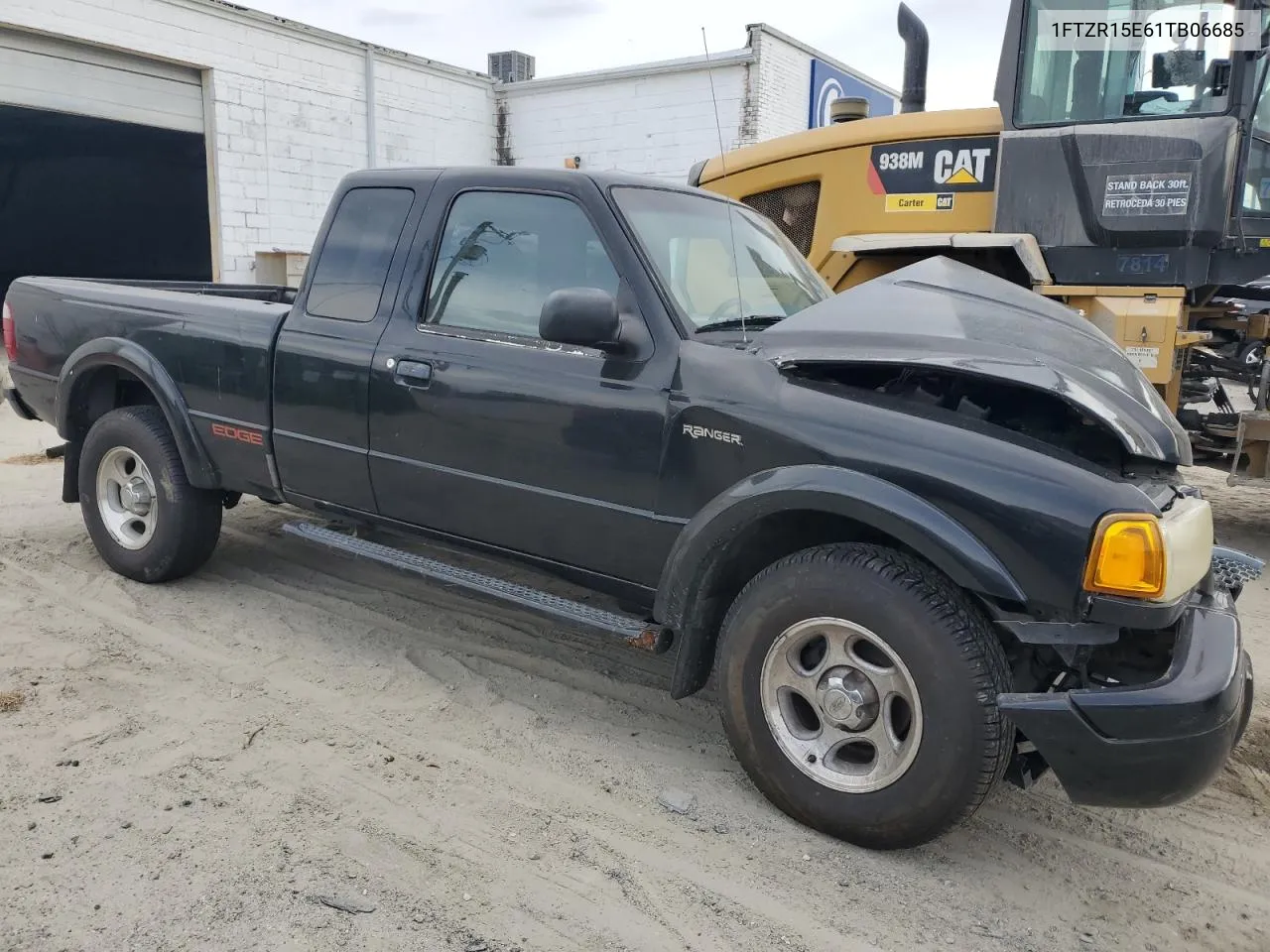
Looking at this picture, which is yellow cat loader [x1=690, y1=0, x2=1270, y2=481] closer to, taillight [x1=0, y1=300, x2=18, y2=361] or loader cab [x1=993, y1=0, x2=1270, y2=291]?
loader cab [x1=993, y1=0, x2=1270, y2=291]

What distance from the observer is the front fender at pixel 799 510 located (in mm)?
2641


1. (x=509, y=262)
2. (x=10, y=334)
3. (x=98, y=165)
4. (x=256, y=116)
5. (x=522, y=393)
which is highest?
(x=256, y=116)

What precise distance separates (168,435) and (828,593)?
3493 mm

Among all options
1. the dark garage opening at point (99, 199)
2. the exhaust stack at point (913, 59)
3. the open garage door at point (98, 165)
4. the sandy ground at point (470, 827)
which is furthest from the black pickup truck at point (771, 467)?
the open garage door at point (98, 165)

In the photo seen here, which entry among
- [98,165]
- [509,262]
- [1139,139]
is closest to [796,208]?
[1139,139]

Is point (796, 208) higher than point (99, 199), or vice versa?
point (99, 199)

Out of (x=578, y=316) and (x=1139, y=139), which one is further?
(x=1139, y=139)

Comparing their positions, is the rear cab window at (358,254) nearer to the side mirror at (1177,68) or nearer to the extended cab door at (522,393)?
the extended cab door at (522,393)

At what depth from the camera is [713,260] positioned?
12.4ft

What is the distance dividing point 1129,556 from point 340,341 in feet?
10.1

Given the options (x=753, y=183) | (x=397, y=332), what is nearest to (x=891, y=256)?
(x=753, y=183)

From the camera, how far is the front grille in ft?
23.3

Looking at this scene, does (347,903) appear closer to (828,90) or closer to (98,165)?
(98,165)

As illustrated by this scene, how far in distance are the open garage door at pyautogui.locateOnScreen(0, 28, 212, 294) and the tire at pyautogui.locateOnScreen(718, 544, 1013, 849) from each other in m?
12.5
